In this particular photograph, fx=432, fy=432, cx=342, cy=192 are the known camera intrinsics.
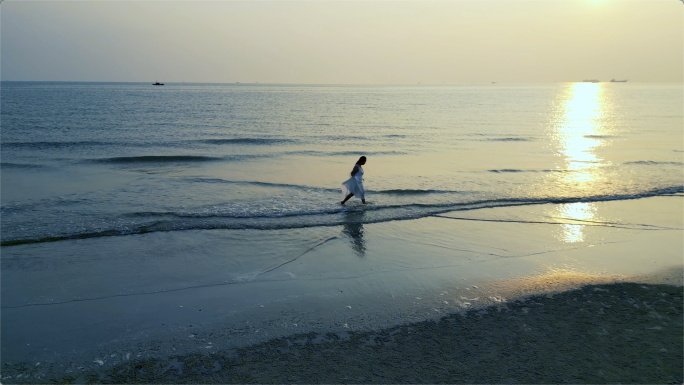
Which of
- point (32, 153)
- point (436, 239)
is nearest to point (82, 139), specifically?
point (32, 153)

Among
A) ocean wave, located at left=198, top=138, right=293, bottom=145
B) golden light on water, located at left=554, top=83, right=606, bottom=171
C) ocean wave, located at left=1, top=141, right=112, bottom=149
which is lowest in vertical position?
ocean wave, located at left=1, top=141, right=112, bottom=149

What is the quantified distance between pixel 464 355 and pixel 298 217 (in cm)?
748

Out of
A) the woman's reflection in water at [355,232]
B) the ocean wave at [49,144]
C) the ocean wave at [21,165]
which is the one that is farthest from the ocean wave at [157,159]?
the woman's reflection in water at [355,232]

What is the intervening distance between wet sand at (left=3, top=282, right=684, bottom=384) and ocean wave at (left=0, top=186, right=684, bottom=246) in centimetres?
570

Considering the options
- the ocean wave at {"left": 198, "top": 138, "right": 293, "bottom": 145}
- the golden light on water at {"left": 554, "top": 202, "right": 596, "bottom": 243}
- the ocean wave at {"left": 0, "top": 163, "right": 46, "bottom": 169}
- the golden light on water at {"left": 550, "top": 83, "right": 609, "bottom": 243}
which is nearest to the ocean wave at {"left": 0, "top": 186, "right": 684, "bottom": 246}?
the golden light on water at {"left": 554, "top": 202, "right": 596, "bottom": 243}

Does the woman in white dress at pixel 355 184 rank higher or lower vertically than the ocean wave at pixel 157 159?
higher

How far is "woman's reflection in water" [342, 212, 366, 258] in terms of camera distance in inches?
364

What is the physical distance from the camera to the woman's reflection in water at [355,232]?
9253 mm

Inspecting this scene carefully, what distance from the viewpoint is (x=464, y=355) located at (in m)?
5.05

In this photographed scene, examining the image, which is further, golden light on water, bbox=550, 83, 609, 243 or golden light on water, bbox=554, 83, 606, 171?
golden light on water, bbox=554, 83, 606, 171

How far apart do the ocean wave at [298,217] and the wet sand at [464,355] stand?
224 inches

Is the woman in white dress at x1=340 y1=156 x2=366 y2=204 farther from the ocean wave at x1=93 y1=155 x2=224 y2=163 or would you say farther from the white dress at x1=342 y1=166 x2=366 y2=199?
the ocean wave at x1=93 y1=155 x2=224 y2=163

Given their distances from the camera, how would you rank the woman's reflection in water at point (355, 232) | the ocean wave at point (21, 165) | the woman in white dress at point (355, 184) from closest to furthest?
the woman's reflection in water at point (355, 232)
the woman in white dress at point (355, 184)
the ocean wave at point (21, 165)

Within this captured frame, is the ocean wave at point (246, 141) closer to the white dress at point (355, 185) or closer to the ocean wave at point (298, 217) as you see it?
the white dress at point (355, 185)
